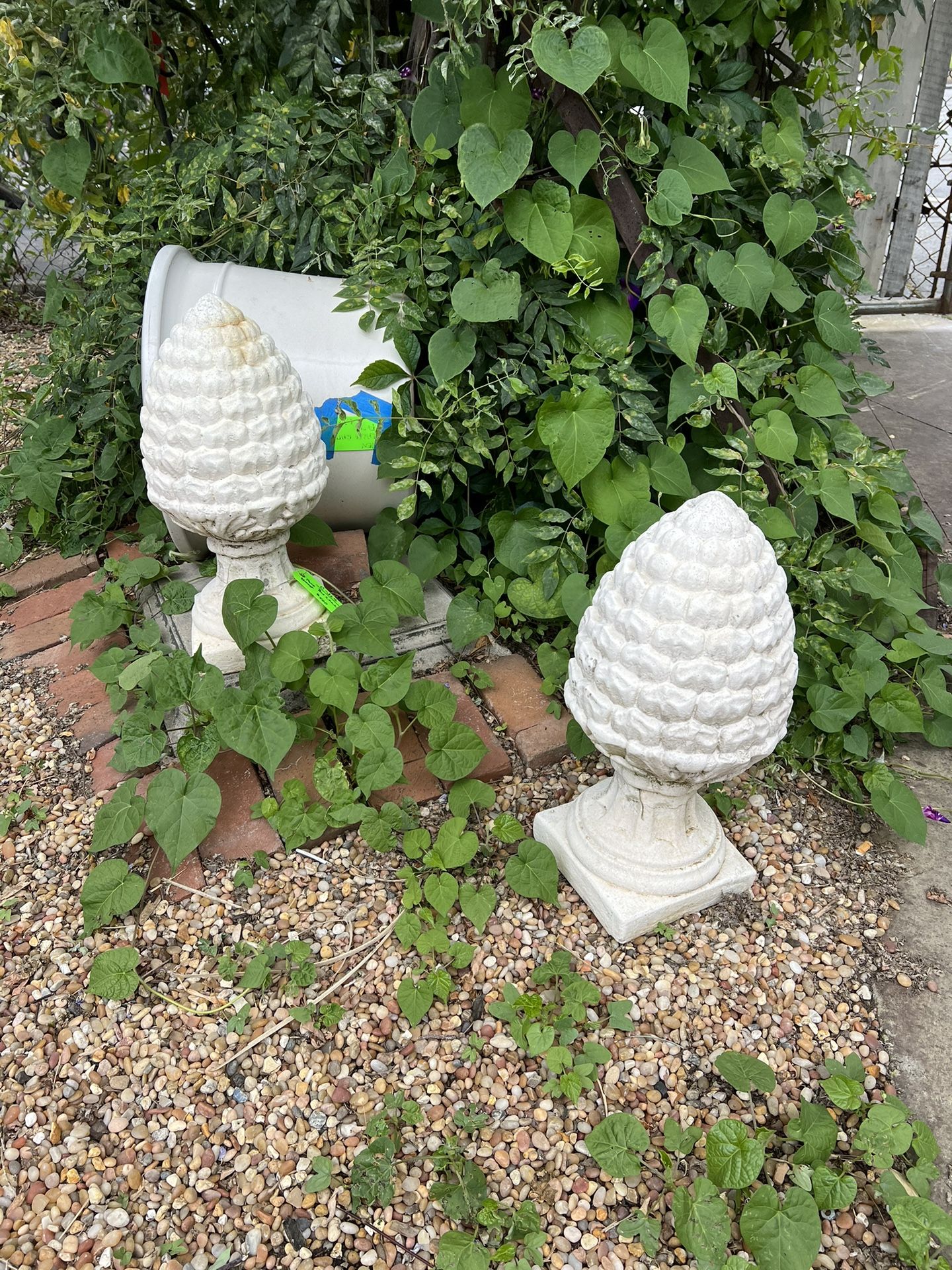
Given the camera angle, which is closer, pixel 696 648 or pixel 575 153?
pixel 696 648

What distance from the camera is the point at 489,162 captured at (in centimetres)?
186

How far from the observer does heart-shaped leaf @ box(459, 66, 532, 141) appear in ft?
6.29

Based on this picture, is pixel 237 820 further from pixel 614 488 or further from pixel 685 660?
pixel 614 488

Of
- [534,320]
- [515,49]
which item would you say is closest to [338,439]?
[534,320]

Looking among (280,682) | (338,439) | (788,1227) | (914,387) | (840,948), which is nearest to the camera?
(788,1227)

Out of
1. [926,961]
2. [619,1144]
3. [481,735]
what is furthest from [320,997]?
[926,961]

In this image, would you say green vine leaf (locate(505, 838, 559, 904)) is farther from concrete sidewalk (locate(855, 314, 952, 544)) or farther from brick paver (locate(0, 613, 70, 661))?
concrete sidewalk (locate(855, 314, 952, 544))

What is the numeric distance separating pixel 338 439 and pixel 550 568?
675 mm

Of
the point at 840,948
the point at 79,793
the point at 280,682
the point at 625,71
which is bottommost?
the point at 840,948

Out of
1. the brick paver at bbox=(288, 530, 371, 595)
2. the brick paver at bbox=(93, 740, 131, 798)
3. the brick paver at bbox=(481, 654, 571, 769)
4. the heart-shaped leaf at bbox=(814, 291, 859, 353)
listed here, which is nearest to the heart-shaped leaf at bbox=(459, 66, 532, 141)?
the heart-shaped leaf at bbox=(814, 291, 859, 353)

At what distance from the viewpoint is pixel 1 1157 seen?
1354mm

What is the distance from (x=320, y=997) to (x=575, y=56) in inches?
70.4

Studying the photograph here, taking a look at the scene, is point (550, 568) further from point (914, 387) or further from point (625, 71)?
point (914, 387)

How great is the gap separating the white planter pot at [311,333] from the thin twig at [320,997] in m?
1.16
